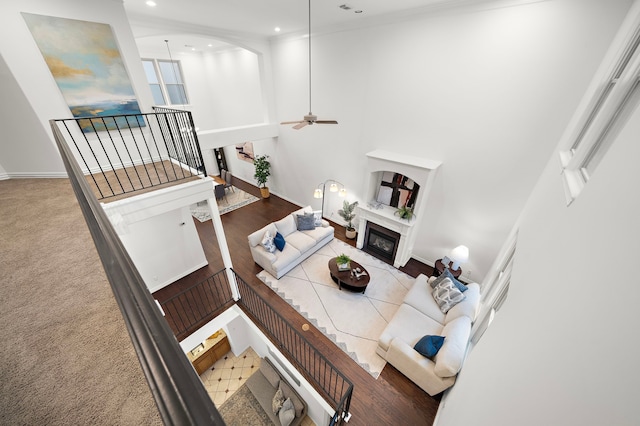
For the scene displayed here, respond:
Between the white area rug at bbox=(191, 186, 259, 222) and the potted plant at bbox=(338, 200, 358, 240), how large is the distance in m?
3.73

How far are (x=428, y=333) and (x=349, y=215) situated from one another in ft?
11.2

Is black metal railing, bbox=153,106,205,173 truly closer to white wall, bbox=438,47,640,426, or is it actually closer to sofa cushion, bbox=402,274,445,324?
white wall, bbox=438,47,640,426

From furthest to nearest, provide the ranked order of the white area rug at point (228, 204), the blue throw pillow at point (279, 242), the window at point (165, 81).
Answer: the window at point (165, 81), the white area rug at point (228, 204), the blue throw pillow at point (279, 242)

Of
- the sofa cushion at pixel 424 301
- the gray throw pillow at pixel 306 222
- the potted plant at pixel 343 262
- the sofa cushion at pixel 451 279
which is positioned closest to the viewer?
the sofa cushion at pixel 424 301

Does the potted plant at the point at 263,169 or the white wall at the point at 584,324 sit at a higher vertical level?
the white wall at the point at 584,324

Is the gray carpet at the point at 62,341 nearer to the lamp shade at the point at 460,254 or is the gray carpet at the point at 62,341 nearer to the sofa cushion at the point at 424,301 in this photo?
the sofa cushion at the point at 424,301

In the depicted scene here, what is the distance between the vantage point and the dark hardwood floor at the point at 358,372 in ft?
10.4

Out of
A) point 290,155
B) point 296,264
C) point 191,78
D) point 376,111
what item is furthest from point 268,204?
point 191,78

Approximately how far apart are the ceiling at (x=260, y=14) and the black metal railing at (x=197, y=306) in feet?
15.0

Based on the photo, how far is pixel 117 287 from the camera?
0.53 m

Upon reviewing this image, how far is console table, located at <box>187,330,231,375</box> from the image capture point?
5148 millimetres

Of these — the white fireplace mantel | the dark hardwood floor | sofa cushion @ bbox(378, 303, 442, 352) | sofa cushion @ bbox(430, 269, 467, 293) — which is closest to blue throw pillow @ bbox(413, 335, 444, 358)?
sofa cushion @ bbox(378, 303, 442, 352)

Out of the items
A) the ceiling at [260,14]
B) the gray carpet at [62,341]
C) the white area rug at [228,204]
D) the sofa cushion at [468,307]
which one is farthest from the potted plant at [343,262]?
the white area rug at [228,204]

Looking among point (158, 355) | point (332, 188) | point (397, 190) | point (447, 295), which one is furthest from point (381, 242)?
point (158, 355)
